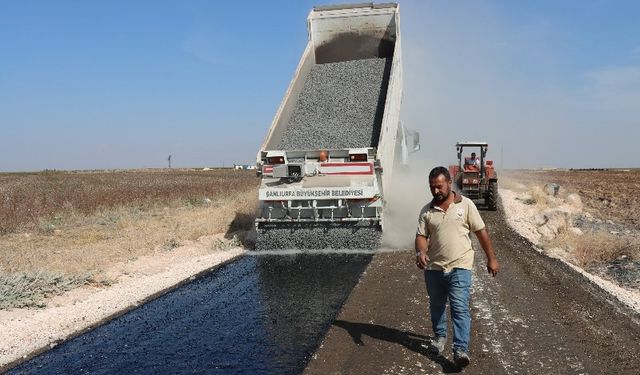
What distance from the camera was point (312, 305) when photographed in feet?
22.0

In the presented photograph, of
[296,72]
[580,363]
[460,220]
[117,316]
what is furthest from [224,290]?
[296,72]

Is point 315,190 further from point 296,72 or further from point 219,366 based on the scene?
point 219,366

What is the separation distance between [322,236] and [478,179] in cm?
878

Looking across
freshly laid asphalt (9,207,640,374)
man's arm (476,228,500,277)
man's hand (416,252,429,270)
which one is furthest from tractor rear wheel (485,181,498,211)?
man's hand (416,252,429,270)

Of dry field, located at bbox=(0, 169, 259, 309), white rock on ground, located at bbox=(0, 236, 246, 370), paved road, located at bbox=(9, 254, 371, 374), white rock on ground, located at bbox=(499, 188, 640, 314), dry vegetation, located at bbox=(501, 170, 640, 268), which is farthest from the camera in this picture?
dry vegetation, located at bbox=(501, 170, 640, 268)

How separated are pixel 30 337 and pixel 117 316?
3.38 feet

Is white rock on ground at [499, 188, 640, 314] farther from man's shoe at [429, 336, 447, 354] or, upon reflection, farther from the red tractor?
man's shoe at [429, 336, 447, 354]

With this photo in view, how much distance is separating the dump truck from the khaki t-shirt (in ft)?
17.9

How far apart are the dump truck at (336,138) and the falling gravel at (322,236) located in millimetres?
20

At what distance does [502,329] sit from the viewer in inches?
211

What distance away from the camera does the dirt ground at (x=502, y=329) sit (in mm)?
4430

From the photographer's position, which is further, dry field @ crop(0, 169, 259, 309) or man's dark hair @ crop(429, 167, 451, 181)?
dry field @ crop(0, 169, 259, 309)

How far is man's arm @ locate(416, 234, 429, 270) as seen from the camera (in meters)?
4.42

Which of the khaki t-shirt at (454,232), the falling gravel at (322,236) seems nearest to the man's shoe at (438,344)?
the khaki t-shirt at (454,232)
